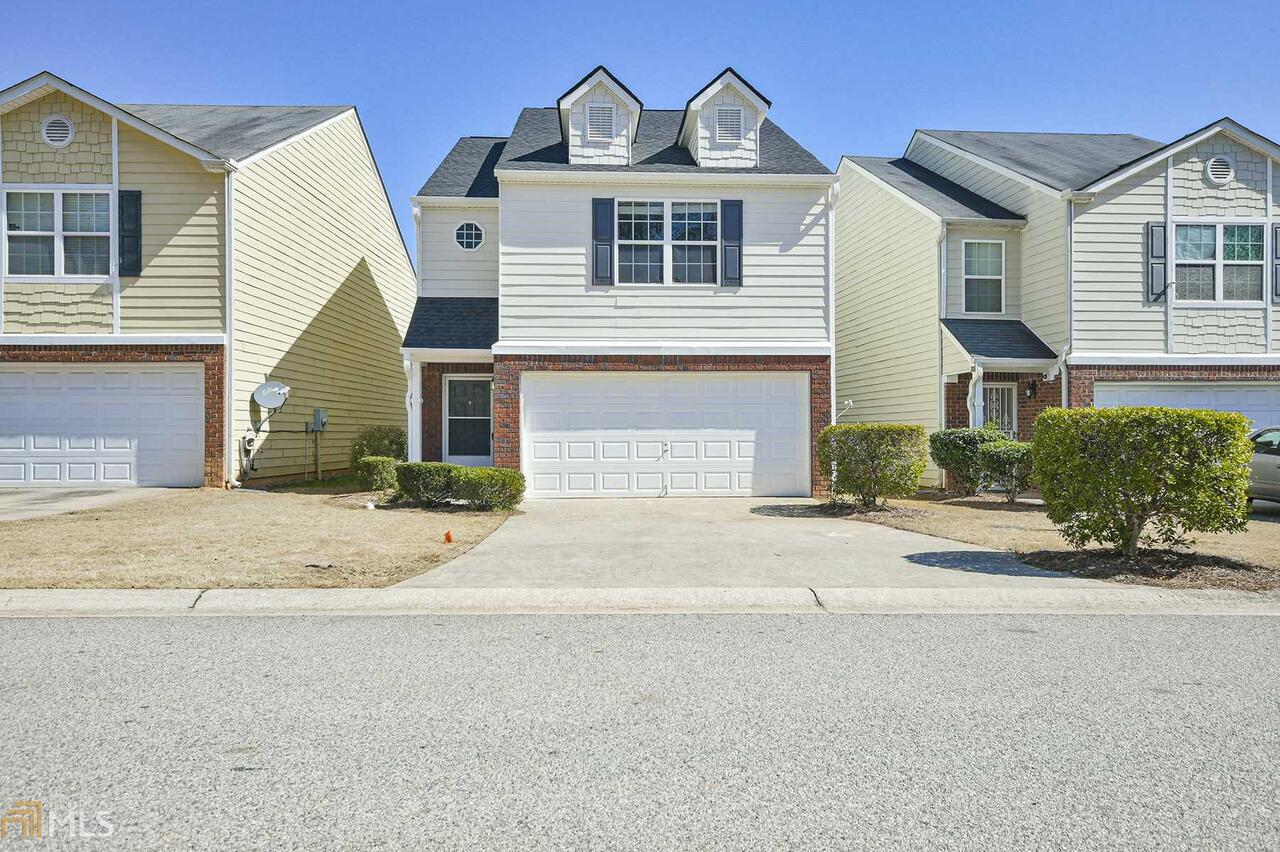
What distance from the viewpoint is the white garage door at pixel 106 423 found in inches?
587

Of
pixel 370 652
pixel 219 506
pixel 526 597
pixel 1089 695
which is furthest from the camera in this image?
pixel 219 506

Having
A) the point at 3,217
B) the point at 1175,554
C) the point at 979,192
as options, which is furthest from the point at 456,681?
the point at 979,192

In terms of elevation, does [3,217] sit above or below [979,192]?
below

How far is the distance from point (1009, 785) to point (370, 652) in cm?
381

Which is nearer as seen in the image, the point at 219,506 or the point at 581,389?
the point at 219,506

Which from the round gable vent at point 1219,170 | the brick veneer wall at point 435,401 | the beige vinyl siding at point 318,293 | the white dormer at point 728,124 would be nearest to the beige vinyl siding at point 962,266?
the round gable vent at point 1219,170

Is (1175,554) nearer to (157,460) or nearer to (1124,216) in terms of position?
(1124,216)

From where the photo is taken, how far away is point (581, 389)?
15.2 metres

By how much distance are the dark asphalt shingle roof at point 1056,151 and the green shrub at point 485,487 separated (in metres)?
13.0

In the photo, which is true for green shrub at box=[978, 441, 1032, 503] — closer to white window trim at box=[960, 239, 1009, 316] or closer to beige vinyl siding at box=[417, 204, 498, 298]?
A: white window trim at box=[960, 239, 1009, 316]

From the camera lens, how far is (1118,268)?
53.1 ft

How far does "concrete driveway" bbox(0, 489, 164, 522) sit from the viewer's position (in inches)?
456

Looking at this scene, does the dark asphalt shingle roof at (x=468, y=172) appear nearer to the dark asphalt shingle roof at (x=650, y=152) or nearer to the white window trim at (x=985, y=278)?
the dark asphalt shingle roof at (x=650, y=152)

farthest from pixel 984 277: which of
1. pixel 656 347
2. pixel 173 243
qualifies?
pixel 173 243
